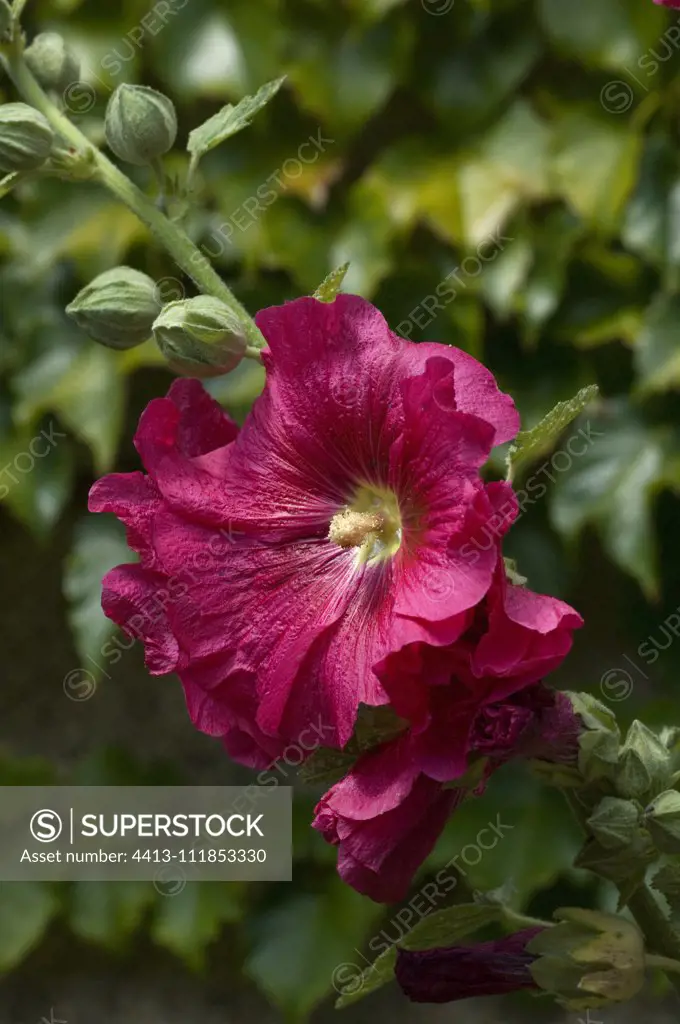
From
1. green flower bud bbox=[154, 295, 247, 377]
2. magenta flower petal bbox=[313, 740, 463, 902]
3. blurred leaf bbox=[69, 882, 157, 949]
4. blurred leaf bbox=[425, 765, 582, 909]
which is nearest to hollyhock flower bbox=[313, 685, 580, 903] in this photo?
magenta flower petal bbox=[313, 740, 463, 902]

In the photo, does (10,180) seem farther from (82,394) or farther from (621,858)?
(82,394)

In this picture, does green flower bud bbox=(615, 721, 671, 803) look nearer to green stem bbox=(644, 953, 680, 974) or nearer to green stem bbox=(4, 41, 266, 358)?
green stem bbox=(644, 953, 680, 974)

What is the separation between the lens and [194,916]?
1192 millimetres

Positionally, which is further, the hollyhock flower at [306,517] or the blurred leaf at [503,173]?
the blurred leaf at [503,173]

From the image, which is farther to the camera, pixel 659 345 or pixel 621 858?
pixel 659 345

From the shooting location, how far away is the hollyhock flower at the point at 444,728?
13.0 inches

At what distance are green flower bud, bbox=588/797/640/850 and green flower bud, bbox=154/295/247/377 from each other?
0.19m

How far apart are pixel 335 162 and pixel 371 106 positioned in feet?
0.21

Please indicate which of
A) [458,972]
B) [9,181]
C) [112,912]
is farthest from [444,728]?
[112,912]

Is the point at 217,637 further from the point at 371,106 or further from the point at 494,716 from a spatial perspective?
the point at 371,106

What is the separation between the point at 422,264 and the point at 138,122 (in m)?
0.67

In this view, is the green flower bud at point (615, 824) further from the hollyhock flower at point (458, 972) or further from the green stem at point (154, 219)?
the green stem at point (154, 219)

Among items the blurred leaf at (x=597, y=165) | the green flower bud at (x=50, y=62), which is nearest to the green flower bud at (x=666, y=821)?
the green flower bud at (x=50, y=62)

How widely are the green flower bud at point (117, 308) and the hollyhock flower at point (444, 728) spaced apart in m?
0.16
